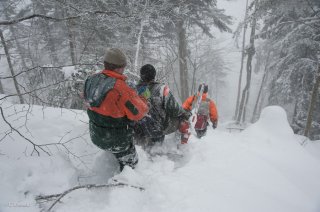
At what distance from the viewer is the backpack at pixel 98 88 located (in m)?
2.85

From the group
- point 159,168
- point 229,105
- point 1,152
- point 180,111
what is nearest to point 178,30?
point 180,111

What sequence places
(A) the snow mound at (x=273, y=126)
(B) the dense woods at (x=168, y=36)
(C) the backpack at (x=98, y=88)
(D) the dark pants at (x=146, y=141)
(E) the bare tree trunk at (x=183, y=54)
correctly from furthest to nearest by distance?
(E) the bare tree trunk at (x=183, y=54), (B) the dense woods at (x=168, y=36), (A) the snow mound at (x=273, y=126), (D) the dark pants at (x=146, y=141), (C) the backpack at (x=98, y=88)

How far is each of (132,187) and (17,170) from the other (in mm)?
1346

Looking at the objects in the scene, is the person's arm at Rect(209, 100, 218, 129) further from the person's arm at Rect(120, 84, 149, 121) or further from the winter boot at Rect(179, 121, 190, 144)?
the person's arm at Rect(120, 84, 149, 121)

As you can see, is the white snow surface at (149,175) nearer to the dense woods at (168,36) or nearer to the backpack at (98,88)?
the backpack at (98,88)

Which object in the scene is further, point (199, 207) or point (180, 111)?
point (180, 111)

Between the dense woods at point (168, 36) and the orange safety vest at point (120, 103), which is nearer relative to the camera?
the orange safety vest at point (120, 103)

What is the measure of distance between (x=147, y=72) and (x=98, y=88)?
139 centimetres

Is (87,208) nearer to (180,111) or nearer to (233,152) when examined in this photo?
(180,111)

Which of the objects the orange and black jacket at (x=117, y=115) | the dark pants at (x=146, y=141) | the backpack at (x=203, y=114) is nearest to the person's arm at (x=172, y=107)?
the dark pants at (x=146, y=141)

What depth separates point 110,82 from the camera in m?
2.85

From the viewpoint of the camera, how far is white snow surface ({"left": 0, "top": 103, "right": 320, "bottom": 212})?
8.56 ft

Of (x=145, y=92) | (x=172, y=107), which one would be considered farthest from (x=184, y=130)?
(x=145, y=92)

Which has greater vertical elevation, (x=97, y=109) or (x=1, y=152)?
(x=97, y=109)
